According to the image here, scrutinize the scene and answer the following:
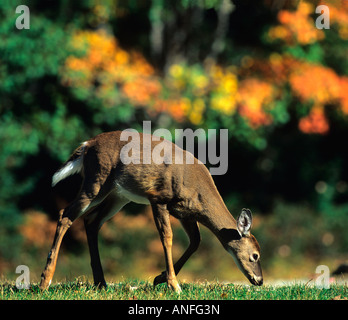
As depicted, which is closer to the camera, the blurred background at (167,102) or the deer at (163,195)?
the deer at (163,195)

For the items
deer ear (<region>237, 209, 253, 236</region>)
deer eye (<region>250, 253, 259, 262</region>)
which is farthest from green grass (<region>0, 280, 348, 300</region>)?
deer ear (<region>237, 209, 253, 236</region>)

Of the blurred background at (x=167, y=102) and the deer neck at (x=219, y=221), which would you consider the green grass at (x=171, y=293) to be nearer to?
the deer neck at (x=219, y=221)

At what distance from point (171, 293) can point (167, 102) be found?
25.9ft

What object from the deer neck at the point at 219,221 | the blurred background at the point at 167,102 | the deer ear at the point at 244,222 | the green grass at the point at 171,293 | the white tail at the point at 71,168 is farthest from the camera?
the blurred background at the point at 167,102

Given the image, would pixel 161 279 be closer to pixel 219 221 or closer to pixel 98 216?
pixel 219 221

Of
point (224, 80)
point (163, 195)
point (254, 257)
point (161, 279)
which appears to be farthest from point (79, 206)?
point (224, 80)

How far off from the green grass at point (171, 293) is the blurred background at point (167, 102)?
6464 mm

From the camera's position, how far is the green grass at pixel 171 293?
585 cm

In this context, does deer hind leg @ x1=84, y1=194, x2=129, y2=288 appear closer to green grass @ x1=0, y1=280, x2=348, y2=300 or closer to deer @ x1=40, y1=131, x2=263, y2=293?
deer @ x1=40, y1=131, x2=263, y2=293

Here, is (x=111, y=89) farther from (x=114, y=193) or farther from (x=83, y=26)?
(x=114, y=193)

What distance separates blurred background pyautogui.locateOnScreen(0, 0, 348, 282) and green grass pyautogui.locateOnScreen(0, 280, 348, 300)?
646 cm

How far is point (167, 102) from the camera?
13.5 meters

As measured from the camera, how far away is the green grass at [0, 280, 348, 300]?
5.85 meters

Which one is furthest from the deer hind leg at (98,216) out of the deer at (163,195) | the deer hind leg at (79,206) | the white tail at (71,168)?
the white tail at (71,168)
